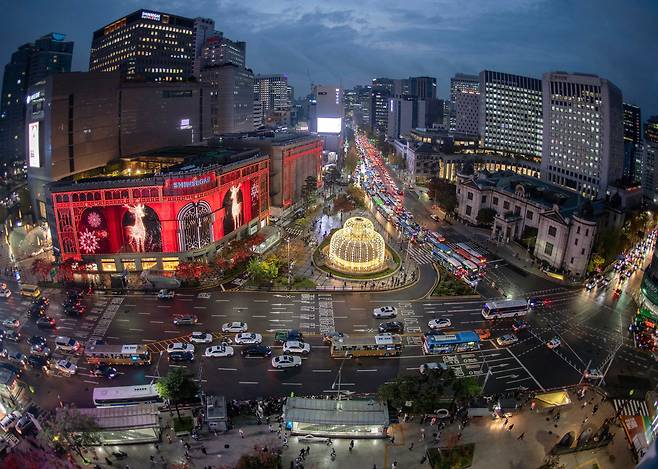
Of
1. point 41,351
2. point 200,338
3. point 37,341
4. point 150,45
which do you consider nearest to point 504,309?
point 200,338

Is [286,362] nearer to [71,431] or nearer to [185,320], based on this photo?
[185,320]

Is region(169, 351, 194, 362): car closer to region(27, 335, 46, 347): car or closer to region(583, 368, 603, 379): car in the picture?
region(27, 335, 46, 347): car

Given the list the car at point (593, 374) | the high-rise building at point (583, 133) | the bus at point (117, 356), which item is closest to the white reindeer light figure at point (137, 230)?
the bus at point (117, 356)

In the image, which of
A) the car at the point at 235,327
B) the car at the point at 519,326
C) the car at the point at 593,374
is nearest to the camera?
the car at the point at 593,374

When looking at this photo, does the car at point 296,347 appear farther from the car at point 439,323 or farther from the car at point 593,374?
the car at point 593,374

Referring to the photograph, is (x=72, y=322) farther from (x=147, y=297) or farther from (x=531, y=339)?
(x=531, y=339)

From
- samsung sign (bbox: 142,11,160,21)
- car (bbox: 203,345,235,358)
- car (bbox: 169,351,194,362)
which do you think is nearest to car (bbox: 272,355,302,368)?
car (bbox: 203,345,235,358)

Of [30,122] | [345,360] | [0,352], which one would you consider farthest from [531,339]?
[30,122]
